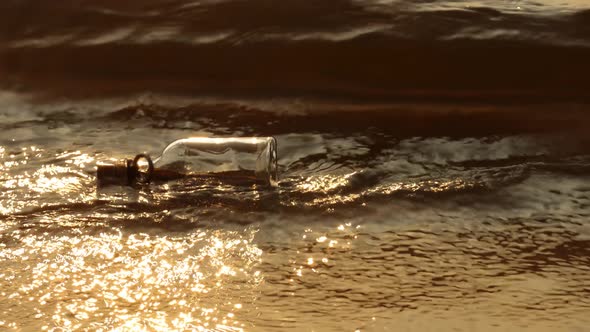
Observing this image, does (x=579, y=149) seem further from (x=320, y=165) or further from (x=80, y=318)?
(x=80, y=318)

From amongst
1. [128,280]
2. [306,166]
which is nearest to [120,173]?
[306,166]

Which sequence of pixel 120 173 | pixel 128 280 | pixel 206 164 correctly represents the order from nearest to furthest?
pixel 128 280 → pixel 120 173 → pixel 206 164

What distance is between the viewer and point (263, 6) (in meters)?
3.15

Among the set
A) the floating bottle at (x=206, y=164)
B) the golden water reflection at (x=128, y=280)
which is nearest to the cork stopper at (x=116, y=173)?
the floating bottle at (x=206, y=164)

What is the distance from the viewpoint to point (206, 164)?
2309 millimetres

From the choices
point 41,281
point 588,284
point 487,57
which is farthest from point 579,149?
point 41,281

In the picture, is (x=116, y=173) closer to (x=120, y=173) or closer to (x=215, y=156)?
(x=120, y=173)

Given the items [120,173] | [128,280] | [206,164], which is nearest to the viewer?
[128,280]

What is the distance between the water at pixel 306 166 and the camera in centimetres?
163

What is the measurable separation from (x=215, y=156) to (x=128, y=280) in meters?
0.66

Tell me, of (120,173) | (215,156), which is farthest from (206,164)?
(120,173)

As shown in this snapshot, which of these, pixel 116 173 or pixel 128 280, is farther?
pixel 116 173

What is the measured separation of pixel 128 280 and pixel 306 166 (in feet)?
2.35

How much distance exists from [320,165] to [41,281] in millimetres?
815
